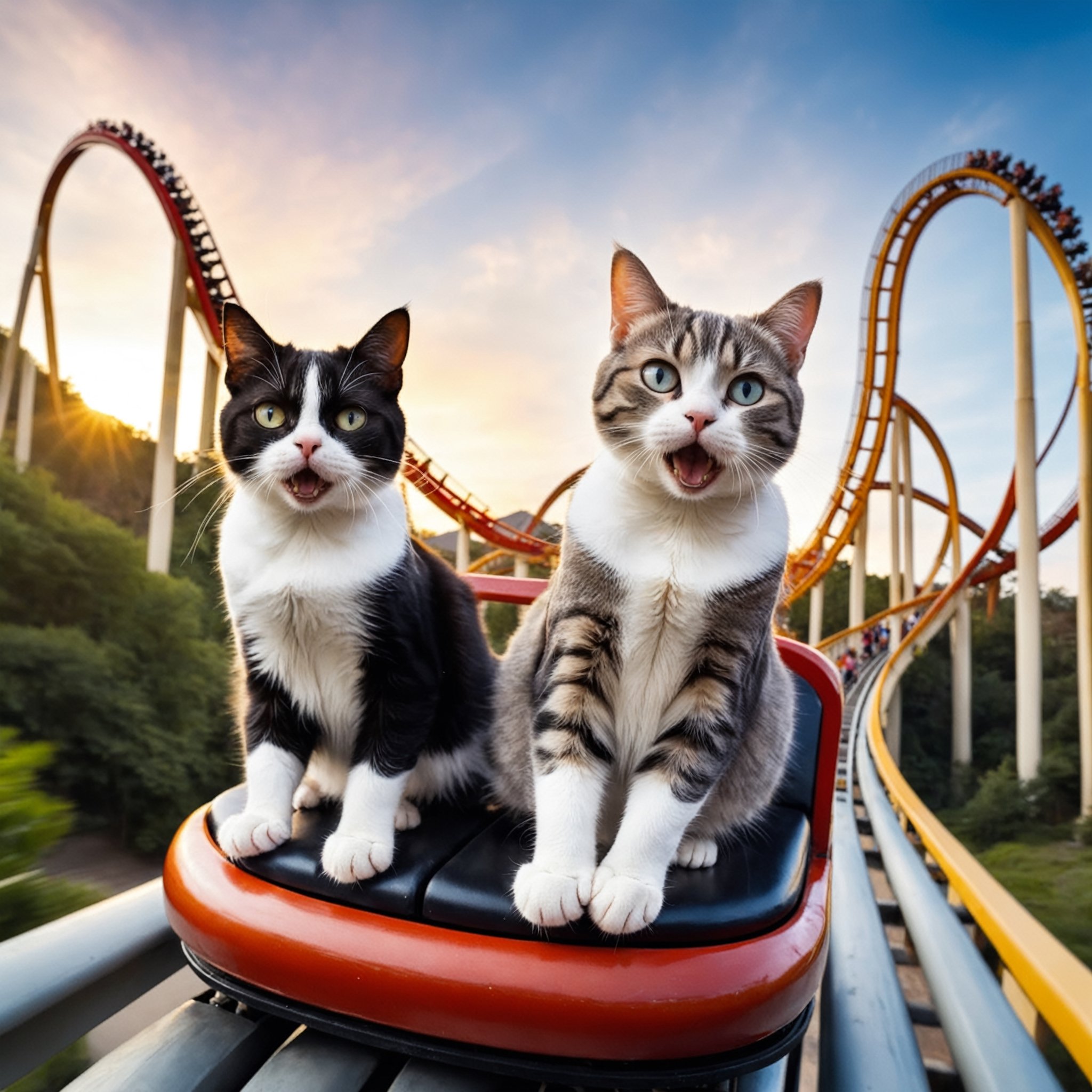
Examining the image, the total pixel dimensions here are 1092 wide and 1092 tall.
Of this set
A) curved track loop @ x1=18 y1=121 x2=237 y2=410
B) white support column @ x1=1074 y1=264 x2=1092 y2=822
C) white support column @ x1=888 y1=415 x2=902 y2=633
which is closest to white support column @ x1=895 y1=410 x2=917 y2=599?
white support column @ x1=888 y1=415 x2=902 y2=633

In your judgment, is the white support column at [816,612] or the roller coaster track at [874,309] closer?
the roller coaster track at [874,309]

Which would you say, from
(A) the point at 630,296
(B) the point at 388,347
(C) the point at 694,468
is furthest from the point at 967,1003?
(B) the point at 388,347

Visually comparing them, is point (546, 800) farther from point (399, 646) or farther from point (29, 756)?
point (29, 756)

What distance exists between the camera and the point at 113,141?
615 centimetres

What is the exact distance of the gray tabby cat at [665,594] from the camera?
0.73m

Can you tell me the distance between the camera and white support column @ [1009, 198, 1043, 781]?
18.4 feet

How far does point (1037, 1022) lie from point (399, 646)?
0.89 meters

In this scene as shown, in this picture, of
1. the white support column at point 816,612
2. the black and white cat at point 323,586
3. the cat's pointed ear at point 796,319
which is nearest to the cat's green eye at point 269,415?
the black and white cat at point 323,586

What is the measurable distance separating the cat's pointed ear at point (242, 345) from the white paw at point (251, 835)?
19.3 inches

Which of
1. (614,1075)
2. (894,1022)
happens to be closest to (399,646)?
(614,1075)

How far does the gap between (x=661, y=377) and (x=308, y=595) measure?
47 cm

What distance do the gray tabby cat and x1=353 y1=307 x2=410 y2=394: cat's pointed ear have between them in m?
0.24

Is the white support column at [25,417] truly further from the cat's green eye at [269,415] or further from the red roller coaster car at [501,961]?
the red roller coaster car at [501,961]

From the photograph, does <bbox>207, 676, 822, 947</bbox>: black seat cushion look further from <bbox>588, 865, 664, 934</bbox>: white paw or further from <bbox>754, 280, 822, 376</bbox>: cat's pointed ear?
<bbox>754, 280, 822, 376</bbox>: cat's pointed ear
